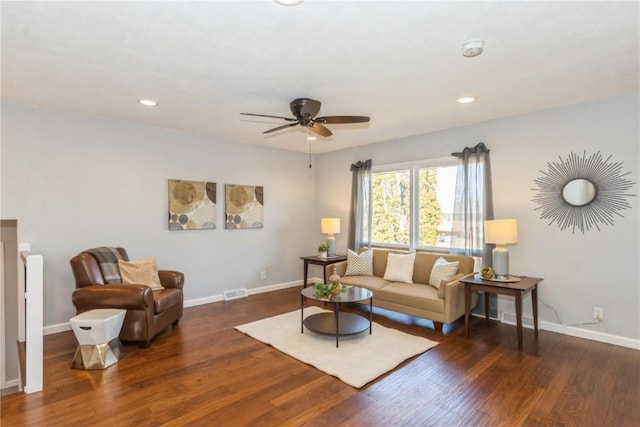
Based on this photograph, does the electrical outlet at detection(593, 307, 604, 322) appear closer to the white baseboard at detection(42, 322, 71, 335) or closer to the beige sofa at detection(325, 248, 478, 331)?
the beige sofa at detection(325, 248, 478, 331)

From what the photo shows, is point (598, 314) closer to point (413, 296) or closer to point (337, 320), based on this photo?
point (413, 296)

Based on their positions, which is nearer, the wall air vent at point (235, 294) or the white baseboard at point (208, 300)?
the white baseboard at point (208, 300)

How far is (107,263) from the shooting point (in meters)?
3.71

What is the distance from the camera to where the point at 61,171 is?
3854 mm

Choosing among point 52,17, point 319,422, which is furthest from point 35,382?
point 52,17

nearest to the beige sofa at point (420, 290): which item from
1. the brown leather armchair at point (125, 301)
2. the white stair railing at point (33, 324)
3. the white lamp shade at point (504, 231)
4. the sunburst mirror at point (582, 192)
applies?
the white lamp shade at point (504, 231)

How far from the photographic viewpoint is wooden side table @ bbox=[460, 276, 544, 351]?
331cm

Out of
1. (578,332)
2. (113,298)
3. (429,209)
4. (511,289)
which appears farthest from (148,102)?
(578,332)

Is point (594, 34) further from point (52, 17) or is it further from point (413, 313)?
point (52, 17)

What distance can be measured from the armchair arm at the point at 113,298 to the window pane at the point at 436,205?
12.3ft

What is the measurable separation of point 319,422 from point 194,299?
10.8 ft

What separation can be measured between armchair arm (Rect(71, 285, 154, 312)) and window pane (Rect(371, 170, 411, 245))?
3.60m

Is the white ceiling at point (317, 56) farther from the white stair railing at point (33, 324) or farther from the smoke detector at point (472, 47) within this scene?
the white stair railing at point (33, 324)

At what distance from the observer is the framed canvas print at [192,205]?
4699 mm
